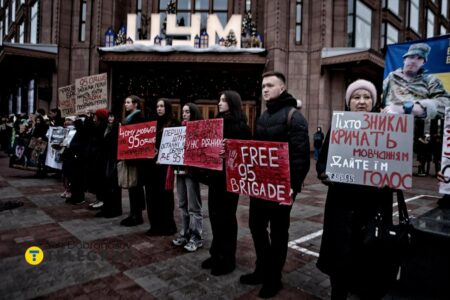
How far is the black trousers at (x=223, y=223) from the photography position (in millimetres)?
3342

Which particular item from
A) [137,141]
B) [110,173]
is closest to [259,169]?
[137,141]

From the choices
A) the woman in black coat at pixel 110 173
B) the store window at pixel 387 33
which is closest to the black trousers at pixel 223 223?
the woman in black coat at pixel 110 173

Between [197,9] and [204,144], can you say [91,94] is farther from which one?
[197,9]

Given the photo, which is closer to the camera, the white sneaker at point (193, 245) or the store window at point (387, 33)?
the white sneaker at point (193, 245)

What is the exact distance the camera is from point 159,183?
4457 mm

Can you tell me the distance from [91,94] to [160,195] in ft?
11.2

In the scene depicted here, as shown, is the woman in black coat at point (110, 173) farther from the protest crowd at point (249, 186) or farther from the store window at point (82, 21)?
the store window at point (82, 21)

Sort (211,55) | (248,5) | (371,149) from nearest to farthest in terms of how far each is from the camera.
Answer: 1. (371,149)
2. (211,55)
3. (248,5)

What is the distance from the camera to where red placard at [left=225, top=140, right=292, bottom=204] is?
276 centimetres

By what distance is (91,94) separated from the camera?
21.5 feet

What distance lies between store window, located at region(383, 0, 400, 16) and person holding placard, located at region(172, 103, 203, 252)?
860 inches

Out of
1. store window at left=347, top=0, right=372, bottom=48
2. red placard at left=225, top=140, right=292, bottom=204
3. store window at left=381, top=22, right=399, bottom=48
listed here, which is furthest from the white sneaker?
store window at left=381, top=22, right=399, bottom=48

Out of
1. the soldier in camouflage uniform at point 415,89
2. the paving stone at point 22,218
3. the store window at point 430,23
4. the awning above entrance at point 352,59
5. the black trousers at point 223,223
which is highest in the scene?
the store window at point 430,23

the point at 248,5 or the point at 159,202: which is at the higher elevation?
the point at 248,5
